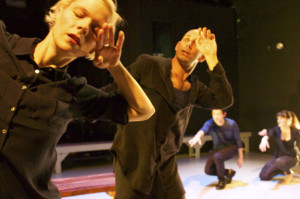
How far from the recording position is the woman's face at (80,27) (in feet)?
2.95

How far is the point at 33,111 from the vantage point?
2.79 ft

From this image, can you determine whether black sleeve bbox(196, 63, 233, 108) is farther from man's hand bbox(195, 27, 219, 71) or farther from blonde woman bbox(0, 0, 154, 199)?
blonde woman bbox(0, 0, 154, 199)

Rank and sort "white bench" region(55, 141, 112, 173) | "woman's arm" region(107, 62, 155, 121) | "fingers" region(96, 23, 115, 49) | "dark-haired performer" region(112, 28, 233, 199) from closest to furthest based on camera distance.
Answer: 1. "fingers" region(96, 23, 115, 49)
2. "woman's arm" region(107, 62, 155, 121)
3. "dark-haired performer" region(112, 28, 233, 199)
4. "white bench" region(55, 141, 112, 173)

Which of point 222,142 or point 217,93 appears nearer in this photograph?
point 217,93

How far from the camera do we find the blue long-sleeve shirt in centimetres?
454

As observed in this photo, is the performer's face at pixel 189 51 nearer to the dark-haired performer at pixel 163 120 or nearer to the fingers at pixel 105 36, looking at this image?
the dark-haired performer at pixel 163 120

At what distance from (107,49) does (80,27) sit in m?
0.12

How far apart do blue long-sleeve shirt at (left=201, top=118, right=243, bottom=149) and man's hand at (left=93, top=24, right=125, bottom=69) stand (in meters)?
3.78

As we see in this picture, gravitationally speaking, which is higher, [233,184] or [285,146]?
[285,146]

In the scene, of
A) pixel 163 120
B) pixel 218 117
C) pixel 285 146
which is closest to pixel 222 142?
pixel 218 117

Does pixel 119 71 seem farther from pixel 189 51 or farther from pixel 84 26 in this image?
pixel 189 51

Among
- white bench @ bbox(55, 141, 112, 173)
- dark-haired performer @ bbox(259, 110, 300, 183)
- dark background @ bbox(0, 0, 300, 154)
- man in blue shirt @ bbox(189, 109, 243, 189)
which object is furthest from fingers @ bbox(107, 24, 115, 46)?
dark background @ bbox(0, 0, 300, 154)

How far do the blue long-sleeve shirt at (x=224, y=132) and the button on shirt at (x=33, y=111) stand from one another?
3715 mm

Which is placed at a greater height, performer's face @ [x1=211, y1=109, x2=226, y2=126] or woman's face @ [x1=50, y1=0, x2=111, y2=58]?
woman's face @ [x1=50, y1=0, x2=111, y2=58]
